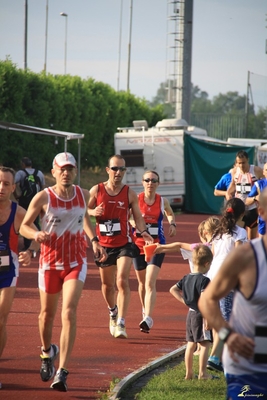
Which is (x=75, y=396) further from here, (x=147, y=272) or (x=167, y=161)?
(x=167, y=161)

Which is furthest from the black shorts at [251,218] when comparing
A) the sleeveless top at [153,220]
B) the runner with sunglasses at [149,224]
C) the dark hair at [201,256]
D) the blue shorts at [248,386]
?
the blue shorts at [248,386]

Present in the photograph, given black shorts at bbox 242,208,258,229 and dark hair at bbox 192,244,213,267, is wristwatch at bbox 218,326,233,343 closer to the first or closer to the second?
dark hair at bbox 192,244,213,267

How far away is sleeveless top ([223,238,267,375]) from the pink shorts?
344 centimetres

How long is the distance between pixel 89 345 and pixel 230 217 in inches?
98.3

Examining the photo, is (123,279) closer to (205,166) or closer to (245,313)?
(245,313)

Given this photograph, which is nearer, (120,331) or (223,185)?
(120,331)

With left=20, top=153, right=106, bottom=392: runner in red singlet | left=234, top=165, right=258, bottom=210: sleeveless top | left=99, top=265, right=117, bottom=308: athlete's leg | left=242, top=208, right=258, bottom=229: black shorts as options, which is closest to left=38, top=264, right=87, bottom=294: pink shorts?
left=20, top=153, right=106, bottom=392: runner in red singlet

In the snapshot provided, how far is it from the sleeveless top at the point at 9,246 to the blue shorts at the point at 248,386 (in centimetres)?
362

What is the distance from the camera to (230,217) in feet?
29.3

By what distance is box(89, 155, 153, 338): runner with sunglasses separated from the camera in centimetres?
1052

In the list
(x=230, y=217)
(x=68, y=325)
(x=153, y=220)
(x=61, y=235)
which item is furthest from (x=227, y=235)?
(x=153, y=220)

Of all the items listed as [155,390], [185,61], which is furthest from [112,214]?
[185,61]

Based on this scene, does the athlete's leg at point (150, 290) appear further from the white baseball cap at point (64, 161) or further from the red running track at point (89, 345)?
the white baseball cap at point (64, 161)

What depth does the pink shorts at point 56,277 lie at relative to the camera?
792 cm
